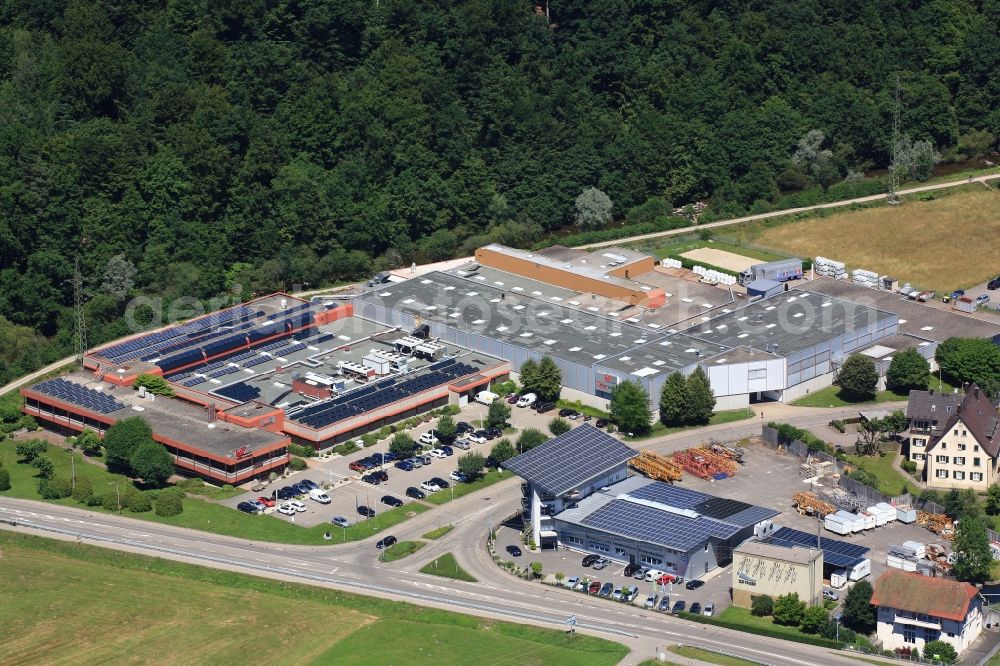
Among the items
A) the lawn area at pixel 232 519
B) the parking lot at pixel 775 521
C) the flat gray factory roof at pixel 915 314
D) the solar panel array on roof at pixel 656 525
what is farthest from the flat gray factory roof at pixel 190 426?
the flat gray factory roof at pixel 915 314

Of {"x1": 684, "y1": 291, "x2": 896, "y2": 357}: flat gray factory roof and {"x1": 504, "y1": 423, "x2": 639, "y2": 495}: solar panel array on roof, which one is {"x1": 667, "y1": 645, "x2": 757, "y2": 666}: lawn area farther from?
{"x1": 684, "y1": 291, "x2": 896, "y2": 357}: flat gray factory roof

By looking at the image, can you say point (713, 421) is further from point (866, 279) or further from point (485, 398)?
point (866, 279)

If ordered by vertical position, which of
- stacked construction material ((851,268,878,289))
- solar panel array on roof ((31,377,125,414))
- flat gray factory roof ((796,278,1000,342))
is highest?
stacked construction material ((851,268,878,289))

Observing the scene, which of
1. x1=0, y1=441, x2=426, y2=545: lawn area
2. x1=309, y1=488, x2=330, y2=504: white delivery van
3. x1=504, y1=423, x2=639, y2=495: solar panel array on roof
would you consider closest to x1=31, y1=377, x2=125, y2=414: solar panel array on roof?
x1=0, y1=441, x2=426, y2=545: lawn area

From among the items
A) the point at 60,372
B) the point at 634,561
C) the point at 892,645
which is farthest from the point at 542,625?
the point at 60,372

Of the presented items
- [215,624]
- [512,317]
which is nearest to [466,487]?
[215,624]

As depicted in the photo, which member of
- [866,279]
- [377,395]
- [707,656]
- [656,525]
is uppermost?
[866,279]
